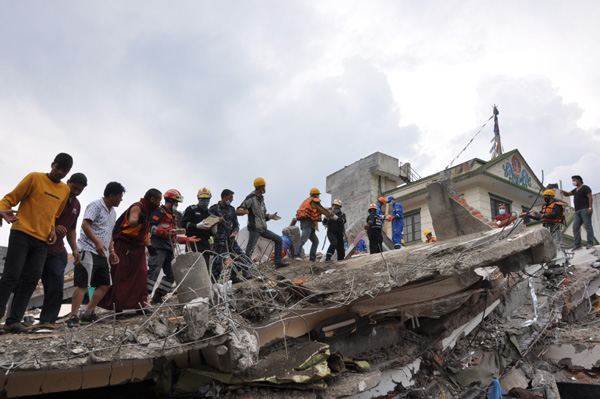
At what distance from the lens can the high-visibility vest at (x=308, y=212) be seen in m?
8.31

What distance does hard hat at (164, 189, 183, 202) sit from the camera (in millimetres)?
5695

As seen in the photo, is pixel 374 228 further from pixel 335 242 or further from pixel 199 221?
pixel 199 221

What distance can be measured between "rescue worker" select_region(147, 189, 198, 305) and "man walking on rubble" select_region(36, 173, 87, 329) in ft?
4.42

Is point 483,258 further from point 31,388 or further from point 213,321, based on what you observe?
point 31,388

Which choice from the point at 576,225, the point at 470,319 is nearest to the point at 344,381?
the point at 470,319

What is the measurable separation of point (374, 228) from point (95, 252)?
5.85 metres

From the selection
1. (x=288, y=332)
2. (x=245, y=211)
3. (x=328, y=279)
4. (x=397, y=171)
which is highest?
(x=397, y=171)

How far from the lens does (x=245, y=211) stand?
687cm

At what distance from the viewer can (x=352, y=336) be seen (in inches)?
173

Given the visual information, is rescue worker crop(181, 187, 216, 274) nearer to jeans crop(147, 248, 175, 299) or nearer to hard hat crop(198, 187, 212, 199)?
hard hat crop(198, 187, 212, 199)

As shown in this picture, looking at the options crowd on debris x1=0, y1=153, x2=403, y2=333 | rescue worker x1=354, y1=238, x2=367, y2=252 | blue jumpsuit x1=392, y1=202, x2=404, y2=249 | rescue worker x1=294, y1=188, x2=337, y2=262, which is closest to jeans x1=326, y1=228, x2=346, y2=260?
rescue worker x1=294, y1=188, x2=337, y2=262

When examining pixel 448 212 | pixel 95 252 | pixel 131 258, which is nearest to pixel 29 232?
pixel 95 252

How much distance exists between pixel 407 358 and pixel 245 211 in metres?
3.49

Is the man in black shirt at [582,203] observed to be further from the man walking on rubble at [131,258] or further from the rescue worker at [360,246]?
the man walking on rubble at [131,258]
